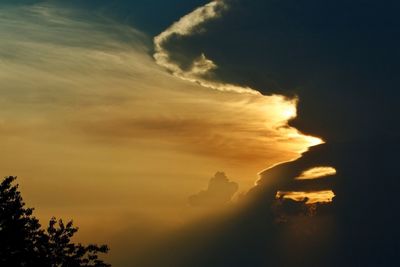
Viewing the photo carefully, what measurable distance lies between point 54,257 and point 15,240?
420 cm

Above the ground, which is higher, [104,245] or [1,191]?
[1,191]

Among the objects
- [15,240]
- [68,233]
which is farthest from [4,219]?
[68,233]

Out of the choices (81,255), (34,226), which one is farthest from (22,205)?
(81,255)

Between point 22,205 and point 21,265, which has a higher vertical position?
point 22,205

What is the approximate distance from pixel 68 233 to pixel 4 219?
5678mm

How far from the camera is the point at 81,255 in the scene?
56.2 m

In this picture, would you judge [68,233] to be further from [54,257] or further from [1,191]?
[1,191]

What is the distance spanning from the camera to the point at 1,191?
179ft

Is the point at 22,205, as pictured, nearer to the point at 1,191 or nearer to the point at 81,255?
the point at 1,191

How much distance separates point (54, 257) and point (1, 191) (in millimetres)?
6912

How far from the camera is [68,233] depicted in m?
56.2

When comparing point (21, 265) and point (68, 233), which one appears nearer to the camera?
point (21, 265)

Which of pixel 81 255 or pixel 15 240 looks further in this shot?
pixel 81 255

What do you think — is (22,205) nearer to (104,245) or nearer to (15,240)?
(15,240)
